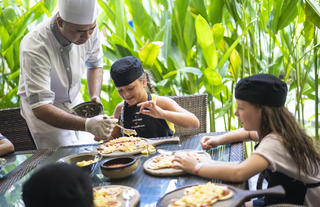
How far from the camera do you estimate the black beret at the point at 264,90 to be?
44.8 inches

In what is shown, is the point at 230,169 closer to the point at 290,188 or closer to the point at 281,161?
the point at 281,161

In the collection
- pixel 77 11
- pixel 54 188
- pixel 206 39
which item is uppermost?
pixel 77 11

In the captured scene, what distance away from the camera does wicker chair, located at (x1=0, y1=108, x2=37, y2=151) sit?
211 centimetres

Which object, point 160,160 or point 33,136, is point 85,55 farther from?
point 160,160

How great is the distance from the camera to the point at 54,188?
0.60m

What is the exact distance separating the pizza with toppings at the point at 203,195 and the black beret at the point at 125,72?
2.83 feet

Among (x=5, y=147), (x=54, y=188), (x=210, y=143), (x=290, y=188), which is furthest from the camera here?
(x=5, y=147)

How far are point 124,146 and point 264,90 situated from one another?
0.70 metres

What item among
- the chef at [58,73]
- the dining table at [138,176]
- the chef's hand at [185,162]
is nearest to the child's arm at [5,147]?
the dining table at [138,176]

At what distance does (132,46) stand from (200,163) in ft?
6.16

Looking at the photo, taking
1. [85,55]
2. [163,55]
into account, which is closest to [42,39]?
[85,55]

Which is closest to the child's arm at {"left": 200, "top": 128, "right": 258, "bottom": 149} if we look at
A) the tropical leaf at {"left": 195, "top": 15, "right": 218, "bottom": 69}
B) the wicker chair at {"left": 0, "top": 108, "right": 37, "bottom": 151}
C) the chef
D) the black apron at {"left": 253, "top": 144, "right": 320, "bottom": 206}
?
the black apron at {"left": 253, "top": 144, "right": 320, "bottom": 206}

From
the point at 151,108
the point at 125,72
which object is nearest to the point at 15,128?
the point at 125,72

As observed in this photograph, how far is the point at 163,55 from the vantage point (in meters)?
2.55
